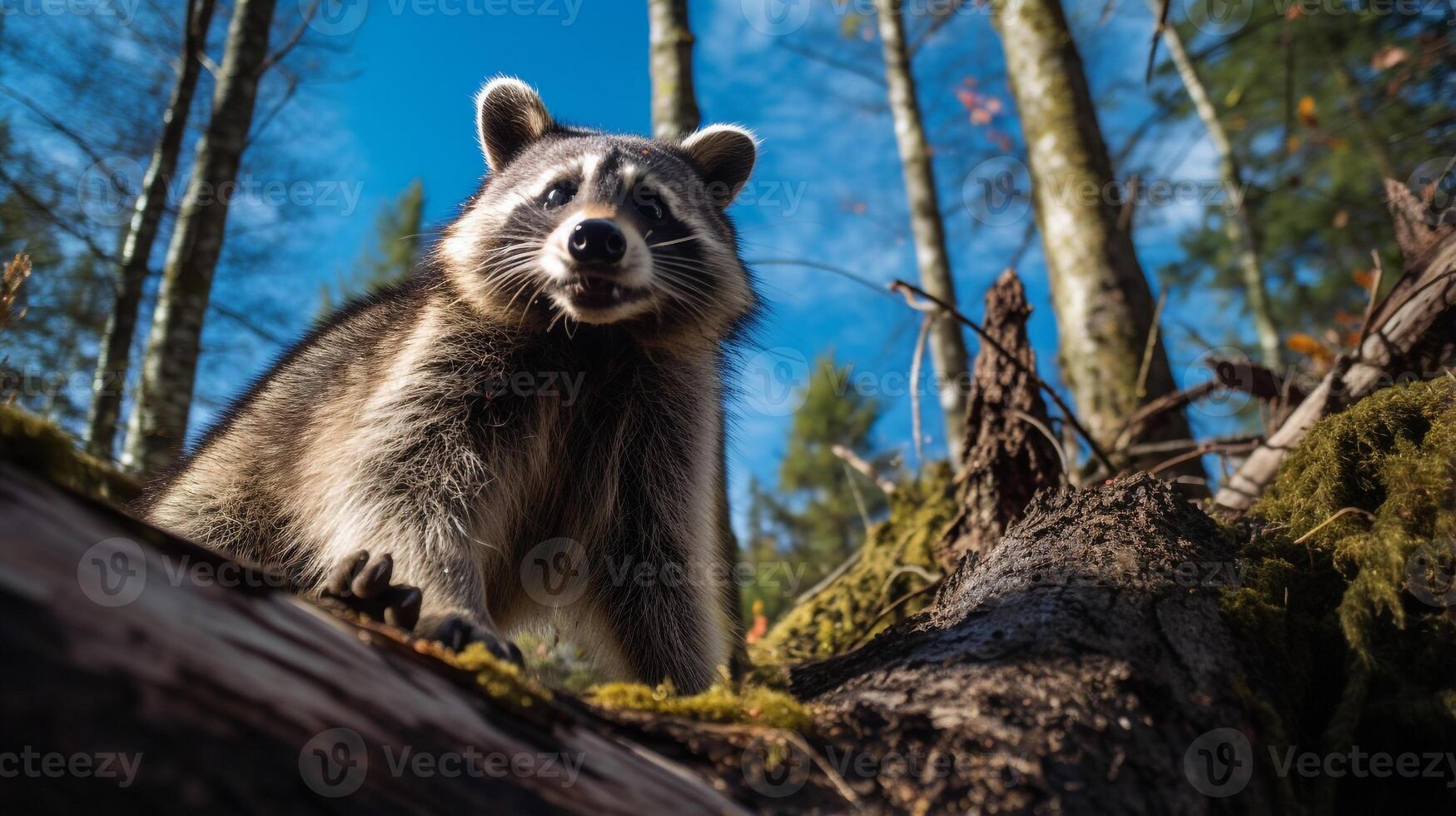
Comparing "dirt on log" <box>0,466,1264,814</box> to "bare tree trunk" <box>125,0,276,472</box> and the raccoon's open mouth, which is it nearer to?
the raccoon's open mouth

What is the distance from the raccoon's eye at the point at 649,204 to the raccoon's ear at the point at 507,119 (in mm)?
1193

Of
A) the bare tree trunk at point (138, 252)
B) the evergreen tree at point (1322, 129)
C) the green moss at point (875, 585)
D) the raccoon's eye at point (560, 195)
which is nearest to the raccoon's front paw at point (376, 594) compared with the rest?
the raccoon's eye at point (560, 195)

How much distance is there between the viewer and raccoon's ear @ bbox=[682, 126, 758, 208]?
230 inches

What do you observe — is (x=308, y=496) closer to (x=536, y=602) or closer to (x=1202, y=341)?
(x=536, y=602)

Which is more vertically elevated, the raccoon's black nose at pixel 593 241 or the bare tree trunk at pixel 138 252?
the bare tree trunk at pixel 138 252

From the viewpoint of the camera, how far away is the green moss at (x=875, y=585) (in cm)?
671

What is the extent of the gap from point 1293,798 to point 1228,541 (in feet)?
4.40

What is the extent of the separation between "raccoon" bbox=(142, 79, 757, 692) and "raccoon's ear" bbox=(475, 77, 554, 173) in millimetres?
366

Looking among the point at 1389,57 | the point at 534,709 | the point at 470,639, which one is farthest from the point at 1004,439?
the point at 1389,57

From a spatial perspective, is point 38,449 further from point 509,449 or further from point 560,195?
point 560,195

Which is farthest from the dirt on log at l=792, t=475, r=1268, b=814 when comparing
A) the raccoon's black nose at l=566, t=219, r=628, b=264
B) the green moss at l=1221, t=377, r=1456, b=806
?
the raccoon's black nose at l=566, t=219, r=628, b=264

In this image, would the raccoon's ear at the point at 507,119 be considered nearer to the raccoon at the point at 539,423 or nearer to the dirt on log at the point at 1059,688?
the raccoon at the point at 539,423

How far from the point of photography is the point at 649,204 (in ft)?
16.1

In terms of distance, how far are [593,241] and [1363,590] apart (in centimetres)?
342
